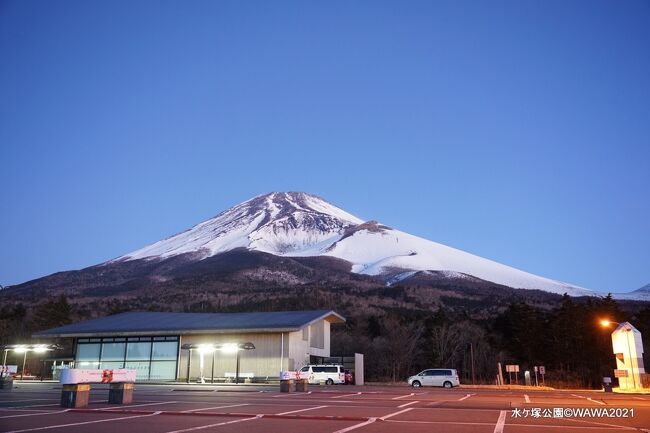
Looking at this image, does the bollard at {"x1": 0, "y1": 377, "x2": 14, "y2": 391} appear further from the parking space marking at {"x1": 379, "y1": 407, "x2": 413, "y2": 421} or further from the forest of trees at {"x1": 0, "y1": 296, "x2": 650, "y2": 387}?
the forest of trees at {"x1": 0, "y1": 296, "x2": 650, "y2": 387}

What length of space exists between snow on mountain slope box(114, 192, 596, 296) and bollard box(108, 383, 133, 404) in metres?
125

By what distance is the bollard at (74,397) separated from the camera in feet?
42.8

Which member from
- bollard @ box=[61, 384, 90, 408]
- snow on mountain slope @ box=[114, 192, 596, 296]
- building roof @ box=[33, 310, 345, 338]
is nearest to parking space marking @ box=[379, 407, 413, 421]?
bollard @ box=[61, 384, 90, 408]

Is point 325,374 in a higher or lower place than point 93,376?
lower

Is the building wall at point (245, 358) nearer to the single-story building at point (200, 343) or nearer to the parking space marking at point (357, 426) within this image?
the single-story building at point (200, 343)

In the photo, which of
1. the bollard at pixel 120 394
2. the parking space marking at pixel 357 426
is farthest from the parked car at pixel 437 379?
the parking space marking at pixel 357 426

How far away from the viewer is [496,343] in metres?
53.0

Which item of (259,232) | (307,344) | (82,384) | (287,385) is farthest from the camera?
(259,232)

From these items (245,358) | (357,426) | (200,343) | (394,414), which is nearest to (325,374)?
(245,358)

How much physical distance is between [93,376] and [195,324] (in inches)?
838

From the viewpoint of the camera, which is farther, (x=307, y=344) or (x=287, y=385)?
(x=307, y=344)

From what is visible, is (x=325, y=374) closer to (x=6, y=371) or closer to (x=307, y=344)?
(x=307, y=344)

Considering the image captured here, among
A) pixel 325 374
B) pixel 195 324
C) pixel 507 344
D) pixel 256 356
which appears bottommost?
pixel 325 374

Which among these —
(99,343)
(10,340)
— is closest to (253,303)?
(10,340)
